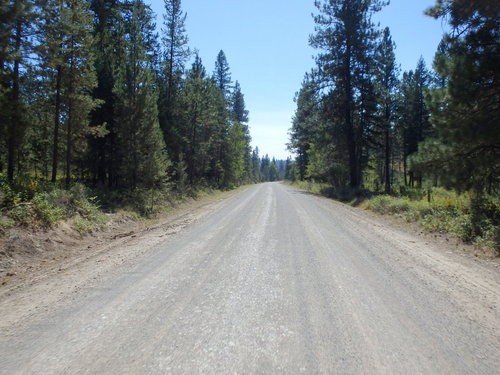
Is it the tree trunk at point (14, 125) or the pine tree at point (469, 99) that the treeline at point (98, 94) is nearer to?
the tree trunk at point (14, 125)

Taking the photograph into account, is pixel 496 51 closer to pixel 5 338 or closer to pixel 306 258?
pixel 306 258

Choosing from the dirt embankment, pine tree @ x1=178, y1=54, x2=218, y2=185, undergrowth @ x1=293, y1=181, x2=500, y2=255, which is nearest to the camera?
the dirt embankment

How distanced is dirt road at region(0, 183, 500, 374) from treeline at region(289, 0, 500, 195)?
4511 mm

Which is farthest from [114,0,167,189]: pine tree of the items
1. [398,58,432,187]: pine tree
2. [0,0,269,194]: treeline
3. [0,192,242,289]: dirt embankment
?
[398,58,432,187]: pine tree

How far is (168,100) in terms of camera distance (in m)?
26.0

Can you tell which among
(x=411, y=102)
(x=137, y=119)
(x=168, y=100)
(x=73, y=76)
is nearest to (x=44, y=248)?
(x=73, y=76)

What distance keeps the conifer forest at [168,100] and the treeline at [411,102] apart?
50 mm

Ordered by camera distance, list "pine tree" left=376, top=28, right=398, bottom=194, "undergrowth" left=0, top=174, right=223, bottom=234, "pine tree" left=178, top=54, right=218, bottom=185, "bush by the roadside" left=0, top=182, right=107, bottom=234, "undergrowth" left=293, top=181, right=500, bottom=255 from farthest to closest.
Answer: "pine tree" left=178, top=54, right=218, bottom=185 → "pine tree" left=376, top=28, right=398, bottom=194 → "undergrowth" left=0, top=174, right=223, bottom=234 → "bush by the roadside" left=0, top=182, right=107, bottom=234 → "undergrowth" left=293, top=181, right=500, bottom=255

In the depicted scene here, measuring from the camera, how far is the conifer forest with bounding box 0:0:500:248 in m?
9.71

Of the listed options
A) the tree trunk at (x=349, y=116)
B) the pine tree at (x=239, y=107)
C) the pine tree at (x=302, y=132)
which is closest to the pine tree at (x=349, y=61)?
the tree trunk at (x=349, y=116)

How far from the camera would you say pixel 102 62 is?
18.7 m

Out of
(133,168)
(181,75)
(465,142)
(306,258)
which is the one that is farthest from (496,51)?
(181,75)

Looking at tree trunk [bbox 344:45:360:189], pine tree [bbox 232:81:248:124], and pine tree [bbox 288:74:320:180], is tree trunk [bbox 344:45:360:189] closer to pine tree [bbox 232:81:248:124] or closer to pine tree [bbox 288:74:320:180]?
pine tree [bbox 288:74:320:180]

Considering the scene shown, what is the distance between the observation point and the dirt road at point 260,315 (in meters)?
3.09
